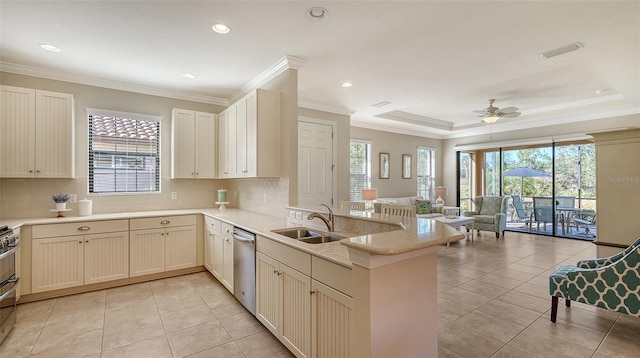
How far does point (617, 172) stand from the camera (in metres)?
2.94

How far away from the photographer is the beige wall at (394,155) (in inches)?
295

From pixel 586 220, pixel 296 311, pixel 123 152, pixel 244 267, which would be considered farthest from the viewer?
pixel 586 220

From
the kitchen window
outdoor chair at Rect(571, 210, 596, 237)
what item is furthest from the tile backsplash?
outdoor chair at Rect(571, 210, 596, 237)

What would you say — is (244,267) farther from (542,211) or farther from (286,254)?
(542,211)

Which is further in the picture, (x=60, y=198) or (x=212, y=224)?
(x=212, y=224)

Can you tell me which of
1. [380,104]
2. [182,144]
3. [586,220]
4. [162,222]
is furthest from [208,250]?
[586,220]

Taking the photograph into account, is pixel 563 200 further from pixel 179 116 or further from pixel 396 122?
pixel 179 116

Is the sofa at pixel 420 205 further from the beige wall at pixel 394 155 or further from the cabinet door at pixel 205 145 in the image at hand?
the cabinet door at pixel 205 145

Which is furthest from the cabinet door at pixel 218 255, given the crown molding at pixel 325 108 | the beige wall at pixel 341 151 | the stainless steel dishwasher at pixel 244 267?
the crown molding at pixel 325 108

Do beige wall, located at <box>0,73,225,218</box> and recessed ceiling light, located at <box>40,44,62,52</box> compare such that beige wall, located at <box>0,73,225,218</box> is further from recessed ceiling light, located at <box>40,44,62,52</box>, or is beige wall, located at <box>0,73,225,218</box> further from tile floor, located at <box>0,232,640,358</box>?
tile floor, located at <box>0,232,640,358</box>

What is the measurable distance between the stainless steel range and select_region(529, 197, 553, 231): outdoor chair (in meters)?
9.57

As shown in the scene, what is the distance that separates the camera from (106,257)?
12.0 feet

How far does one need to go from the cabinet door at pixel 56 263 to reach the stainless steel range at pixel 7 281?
59 centimetres

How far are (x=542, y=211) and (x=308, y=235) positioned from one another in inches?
283
